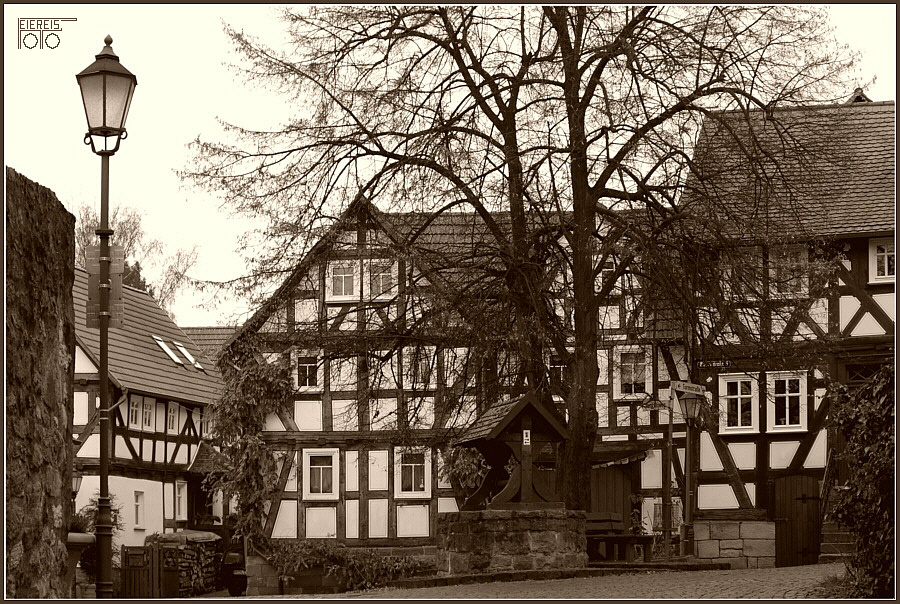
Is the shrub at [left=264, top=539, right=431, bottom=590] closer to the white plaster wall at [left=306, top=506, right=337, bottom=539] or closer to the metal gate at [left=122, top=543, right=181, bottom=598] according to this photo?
→ the white plaster wall at [left=306, top=506, right=337, bottom=539]

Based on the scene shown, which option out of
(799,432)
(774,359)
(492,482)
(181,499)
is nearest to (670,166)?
(774,359)

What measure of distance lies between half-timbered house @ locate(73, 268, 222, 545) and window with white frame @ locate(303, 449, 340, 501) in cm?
490

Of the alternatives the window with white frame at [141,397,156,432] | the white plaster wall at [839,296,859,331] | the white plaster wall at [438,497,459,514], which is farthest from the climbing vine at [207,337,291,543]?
the white plaster wall at [839,296,859,331]

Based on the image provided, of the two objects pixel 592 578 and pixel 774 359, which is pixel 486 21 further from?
pixel 592 578

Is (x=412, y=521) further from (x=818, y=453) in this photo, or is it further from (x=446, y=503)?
(x=818, y=453)

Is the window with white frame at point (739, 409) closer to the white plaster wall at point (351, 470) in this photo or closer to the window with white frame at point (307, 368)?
the white plaster wall at point (351, 470)

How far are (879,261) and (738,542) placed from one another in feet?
24.2

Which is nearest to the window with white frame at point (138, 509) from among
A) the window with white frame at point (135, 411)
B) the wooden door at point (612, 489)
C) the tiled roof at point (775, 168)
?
the window with white frame at point (135, 411)

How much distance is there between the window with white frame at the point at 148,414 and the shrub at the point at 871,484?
26.7 meters

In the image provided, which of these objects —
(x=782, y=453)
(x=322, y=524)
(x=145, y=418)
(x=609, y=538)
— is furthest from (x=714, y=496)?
(x=145, y=418)

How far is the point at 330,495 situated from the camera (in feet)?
95.2

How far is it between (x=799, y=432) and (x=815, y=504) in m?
1.36

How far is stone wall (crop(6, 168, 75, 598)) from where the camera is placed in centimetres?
639

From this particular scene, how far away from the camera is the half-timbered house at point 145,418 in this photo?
32719 millimetres
